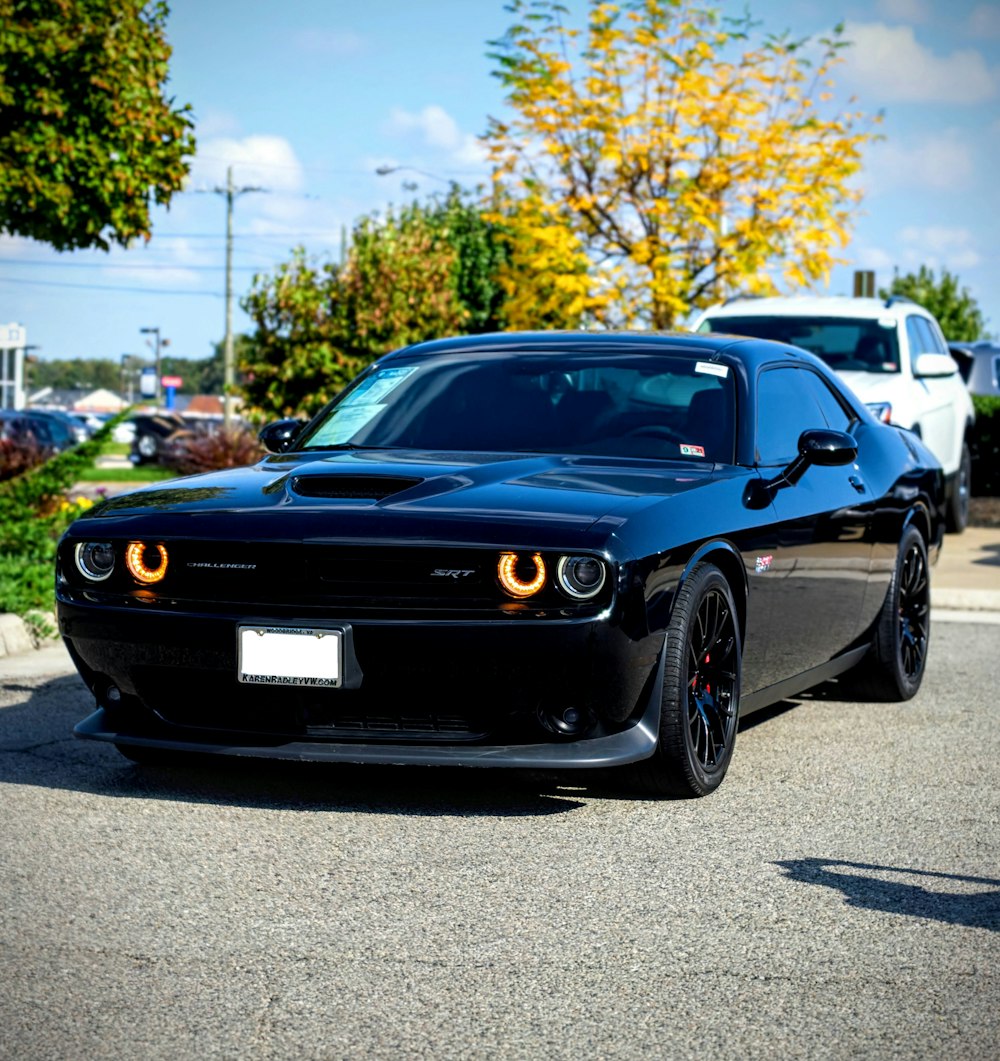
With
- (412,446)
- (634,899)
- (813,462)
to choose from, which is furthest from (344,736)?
(813,462)

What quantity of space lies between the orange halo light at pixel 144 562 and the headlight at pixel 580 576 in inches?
48.1

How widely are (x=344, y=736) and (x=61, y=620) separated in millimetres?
1024

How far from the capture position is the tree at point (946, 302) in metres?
62.8

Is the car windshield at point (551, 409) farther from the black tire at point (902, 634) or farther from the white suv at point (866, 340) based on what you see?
the white suv at point (866, 340)

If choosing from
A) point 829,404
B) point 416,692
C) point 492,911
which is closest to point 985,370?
point 829,404

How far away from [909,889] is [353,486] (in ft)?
6.56

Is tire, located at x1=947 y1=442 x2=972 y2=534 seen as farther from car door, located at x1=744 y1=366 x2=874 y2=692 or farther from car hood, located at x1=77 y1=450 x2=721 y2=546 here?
car hood, located at x1=77 y1=450 x2=721 y2=546

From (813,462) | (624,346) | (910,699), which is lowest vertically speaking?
(910,699)

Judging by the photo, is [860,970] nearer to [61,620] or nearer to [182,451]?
[61,620]

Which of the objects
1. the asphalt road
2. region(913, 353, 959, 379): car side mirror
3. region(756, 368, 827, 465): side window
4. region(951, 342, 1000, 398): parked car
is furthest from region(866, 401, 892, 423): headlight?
region(951, 342, 1000, 398): parked car

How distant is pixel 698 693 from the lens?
5352 millimetres

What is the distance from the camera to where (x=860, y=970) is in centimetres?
373

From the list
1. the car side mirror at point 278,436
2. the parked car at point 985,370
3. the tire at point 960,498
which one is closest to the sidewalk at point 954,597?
the tire at point 960,498

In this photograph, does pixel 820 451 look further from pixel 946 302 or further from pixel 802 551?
pixel 946 302
